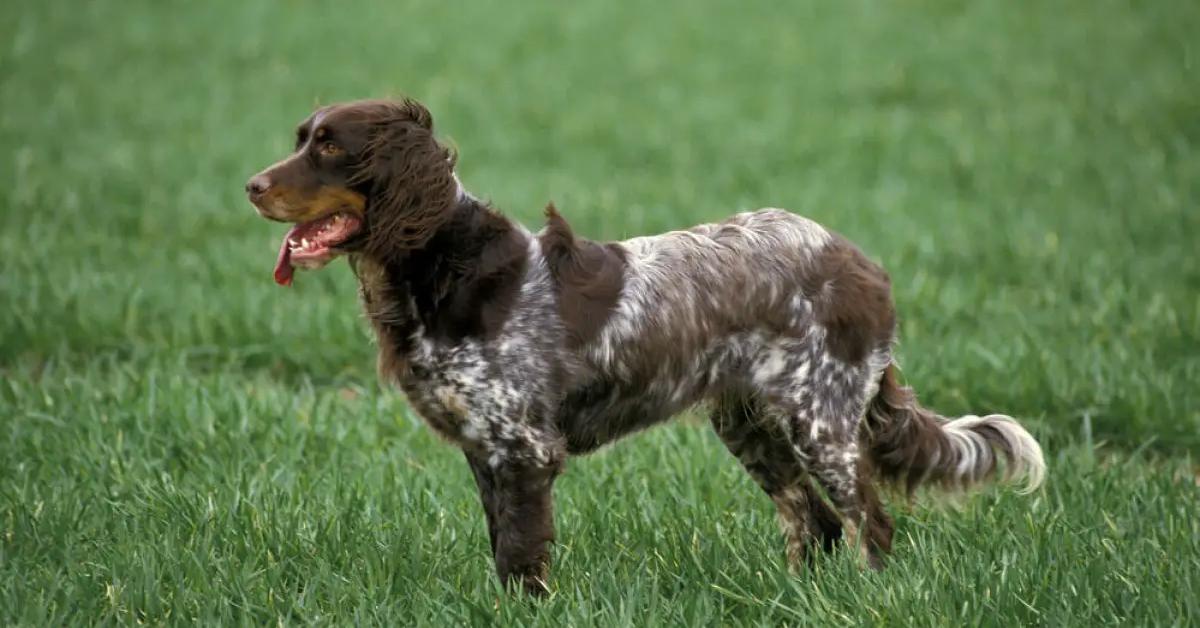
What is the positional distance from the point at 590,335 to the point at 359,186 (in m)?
0.81

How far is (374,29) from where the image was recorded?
59.8ft

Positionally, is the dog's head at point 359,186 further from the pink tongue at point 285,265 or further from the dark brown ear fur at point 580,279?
the dark brown ear fur at point 580,279

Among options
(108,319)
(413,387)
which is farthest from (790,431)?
(108,319)

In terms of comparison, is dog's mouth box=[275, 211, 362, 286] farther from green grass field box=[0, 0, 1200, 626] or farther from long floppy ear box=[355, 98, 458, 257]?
green grass field box=[0, 0, 1200, 626]

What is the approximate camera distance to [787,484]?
505 centimetres

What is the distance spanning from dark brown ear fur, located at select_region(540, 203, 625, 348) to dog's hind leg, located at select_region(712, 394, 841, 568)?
696 millimetres

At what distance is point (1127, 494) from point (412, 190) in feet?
9.42

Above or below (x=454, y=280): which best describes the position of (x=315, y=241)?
above

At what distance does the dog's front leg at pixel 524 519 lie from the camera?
434 cm

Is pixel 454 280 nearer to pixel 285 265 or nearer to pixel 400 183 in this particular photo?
pixel 400 183

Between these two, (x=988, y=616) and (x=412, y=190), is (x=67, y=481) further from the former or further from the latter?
(x=988, y=616)

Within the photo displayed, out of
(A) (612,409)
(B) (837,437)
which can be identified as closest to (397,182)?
(A) (612,409)

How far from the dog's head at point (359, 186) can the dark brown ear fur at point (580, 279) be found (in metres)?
0.36

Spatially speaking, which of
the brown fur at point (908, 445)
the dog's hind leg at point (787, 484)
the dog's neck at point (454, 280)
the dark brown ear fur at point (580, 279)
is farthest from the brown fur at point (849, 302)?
the dog's neck at point (454, 280)
